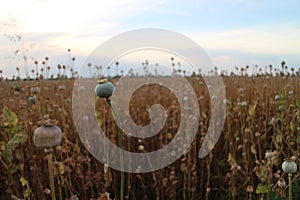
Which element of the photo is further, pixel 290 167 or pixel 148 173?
pixel 148 173

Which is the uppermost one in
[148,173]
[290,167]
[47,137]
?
[47,137]

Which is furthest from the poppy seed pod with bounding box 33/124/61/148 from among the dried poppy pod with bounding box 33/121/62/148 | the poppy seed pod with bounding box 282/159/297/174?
the poppy seed pod with bounding box 282/159/297/174

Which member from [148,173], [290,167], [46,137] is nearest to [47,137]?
[46,137]

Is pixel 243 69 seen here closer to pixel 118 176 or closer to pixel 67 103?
pixel 67 103

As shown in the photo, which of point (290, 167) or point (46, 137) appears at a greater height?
point (46, 137)

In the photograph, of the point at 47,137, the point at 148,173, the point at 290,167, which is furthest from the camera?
the point at 148,173

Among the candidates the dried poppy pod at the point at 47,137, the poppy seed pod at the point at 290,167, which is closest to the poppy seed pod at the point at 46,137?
the dried poppy pod at the point at 47,137

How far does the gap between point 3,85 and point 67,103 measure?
4.22 feet

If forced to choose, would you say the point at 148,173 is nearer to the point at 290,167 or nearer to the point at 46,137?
the point at 290,167

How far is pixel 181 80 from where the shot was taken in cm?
449

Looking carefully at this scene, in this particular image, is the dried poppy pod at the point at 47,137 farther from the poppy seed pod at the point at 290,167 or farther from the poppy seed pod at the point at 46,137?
the poppy seed pod at the point at 290,167

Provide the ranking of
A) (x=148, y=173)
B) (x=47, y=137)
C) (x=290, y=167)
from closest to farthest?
(x=47, y=137), (x=290, y=167), (x=148, y=173)

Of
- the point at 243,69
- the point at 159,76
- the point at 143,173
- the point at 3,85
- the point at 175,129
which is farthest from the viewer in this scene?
the point at 159,76

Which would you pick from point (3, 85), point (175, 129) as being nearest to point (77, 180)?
point (175, 129)
